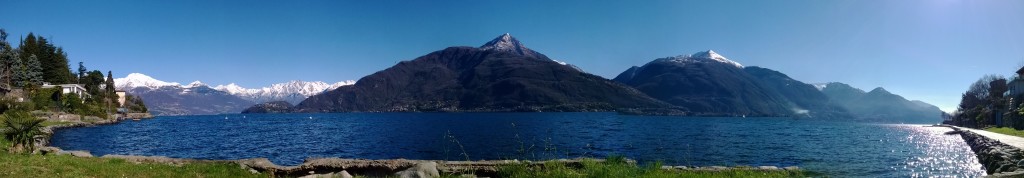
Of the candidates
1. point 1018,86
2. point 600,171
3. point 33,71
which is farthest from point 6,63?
point 1018,86

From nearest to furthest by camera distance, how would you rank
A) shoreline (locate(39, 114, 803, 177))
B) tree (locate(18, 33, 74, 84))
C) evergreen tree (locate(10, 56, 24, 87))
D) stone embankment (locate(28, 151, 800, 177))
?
→ stone embankment (locate(28, 151, 800, 177)) < shoreline (locate(39, 114, 803, 177)) < evergreen tree (locate(10, 56, 24, 87)) < tree (locate(18, 33, 74, 84))

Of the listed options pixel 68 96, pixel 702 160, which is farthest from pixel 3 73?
pixel 702 160

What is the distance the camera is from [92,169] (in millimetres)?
18234

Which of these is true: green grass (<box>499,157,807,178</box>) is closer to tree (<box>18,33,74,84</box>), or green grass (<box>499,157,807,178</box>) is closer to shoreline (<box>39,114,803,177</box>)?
shoreline (<box>39,114,803,177</box>)

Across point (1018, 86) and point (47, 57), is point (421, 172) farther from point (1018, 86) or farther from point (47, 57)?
point (47, 57)

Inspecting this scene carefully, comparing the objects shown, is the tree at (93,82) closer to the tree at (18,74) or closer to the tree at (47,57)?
the tree at (47,57)

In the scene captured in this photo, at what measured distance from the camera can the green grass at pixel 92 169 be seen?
56.4 feet

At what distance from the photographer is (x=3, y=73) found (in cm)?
10431

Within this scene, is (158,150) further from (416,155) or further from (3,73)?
(3,73)

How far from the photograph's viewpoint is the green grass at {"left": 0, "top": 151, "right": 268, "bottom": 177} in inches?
677

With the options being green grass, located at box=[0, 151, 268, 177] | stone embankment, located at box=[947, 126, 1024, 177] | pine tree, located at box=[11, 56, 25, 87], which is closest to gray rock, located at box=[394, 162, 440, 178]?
green grass, located at box=[0, 151, 268, 177]

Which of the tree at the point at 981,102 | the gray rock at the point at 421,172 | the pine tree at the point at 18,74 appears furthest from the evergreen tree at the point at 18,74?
the tree at the point at 981,102

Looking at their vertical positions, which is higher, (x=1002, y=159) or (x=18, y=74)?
(x=18, y=74)

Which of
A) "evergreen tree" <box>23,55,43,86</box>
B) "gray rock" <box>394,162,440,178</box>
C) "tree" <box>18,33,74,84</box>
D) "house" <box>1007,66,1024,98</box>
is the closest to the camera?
"gray rock" <box>394,162,440,178</box>
